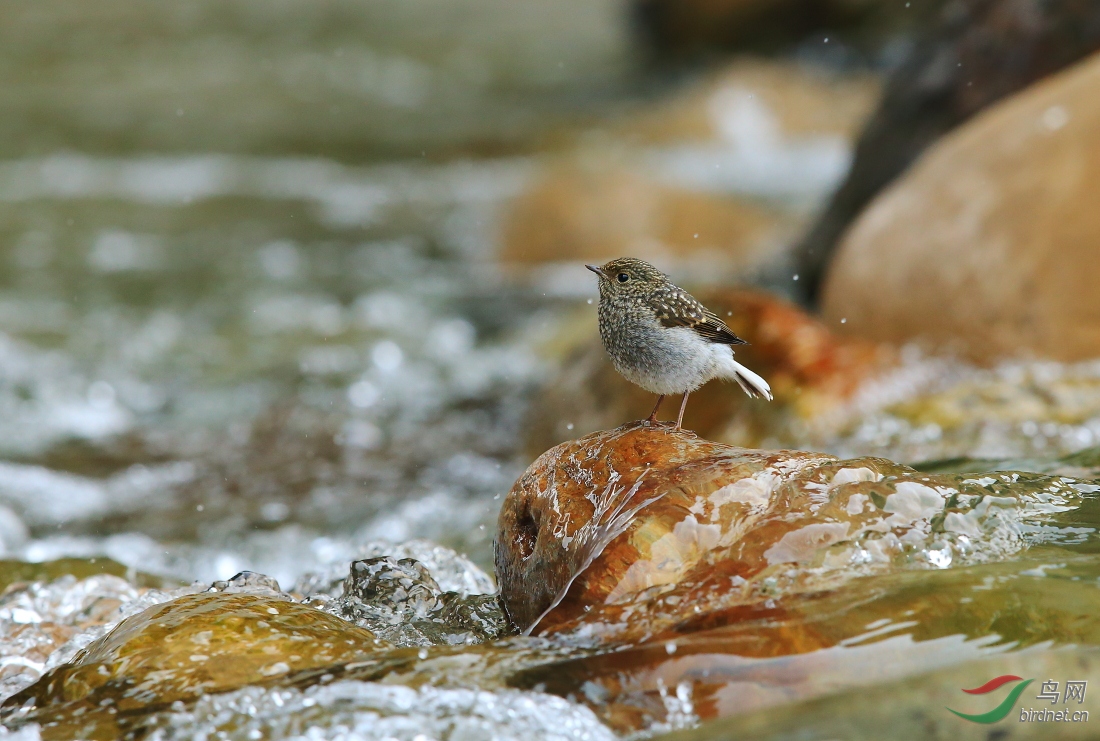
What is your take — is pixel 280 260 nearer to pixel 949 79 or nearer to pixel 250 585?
pixel 949 79

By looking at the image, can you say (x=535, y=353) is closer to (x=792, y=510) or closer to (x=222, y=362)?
(x=222, y=362)

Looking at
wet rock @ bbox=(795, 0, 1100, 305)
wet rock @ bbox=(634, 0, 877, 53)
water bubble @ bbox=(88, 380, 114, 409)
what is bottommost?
water bubble @ bbox=(88, 380, 114, 409)

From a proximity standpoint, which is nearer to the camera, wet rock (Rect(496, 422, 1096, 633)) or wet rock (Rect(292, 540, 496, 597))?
wet rock (Rect(496, 422, 1096, 633))

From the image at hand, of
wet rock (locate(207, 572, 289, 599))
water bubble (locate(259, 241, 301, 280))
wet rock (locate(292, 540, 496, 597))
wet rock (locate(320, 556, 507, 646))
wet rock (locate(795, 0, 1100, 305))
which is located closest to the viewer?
wet rock (locate(320, 556, 507, 646))

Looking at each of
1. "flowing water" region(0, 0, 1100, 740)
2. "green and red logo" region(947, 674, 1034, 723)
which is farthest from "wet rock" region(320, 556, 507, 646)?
"green and red logo" region(947, 674, 1034, 723)

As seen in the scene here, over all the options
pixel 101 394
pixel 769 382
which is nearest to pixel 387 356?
pixel 101 394

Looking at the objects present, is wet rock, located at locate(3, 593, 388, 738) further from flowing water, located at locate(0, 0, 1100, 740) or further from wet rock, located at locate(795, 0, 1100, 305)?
wet rock, located at locate(795, 0, 1100, 305)

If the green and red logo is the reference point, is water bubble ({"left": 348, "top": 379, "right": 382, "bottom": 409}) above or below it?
above
